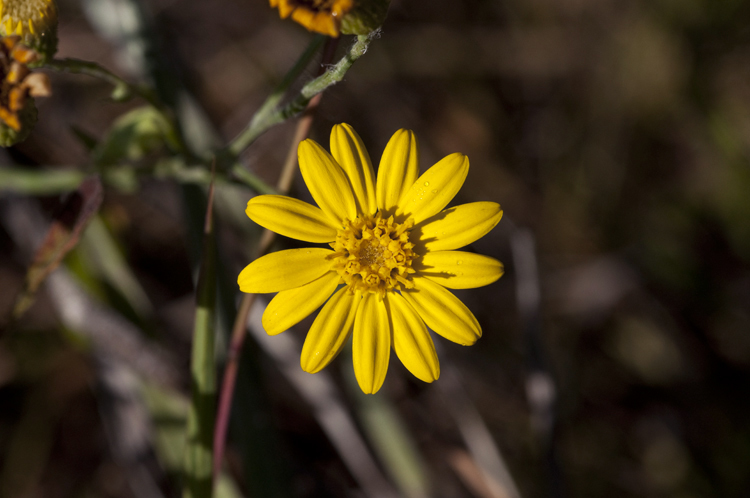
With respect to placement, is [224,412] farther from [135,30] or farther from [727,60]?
[727,60]

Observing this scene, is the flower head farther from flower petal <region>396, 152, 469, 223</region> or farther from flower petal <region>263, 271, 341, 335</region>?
flower petal <region>396, 152, 469, 223</region>

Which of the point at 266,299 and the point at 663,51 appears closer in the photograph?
the point at 266,299

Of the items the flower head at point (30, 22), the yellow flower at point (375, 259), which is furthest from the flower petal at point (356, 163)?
the flower head at point (30, 22)

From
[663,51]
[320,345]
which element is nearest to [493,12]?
[663,51]

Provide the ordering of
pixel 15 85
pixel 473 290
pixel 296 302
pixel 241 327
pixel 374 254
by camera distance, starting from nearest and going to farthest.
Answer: pixel 15 85 → pixel 296 302 → pixel 374 254 → pixel 241 327 → pixel 473 290

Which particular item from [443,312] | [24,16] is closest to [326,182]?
[443,312]

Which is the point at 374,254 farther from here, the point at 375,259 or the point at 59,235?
the point at 59,235

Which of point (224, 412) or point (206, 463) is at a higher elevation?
point (224, 412)

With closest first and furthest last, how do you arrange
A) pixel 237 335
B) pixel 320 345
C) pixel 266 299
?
pixel 320 345 < pixel 237 335 < pixel 266 299
